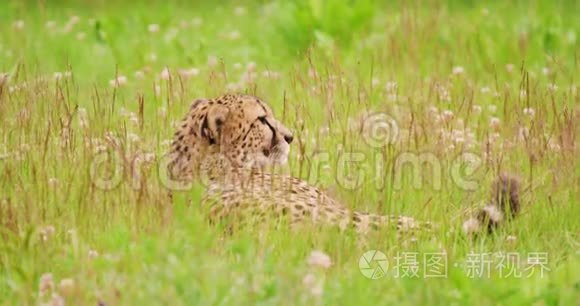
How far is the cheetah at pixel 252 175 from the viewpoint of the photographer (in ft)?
18.5

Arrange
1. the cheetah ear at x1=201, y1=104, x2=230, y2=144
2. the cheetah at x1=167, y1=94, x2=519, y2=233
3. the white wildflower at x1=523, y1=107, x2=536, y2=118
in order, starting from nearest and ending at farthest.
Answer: the cheetah at x1=167, y1=94, x2=519, y2=233 → the cheetah ear at x1=201, y1=104, x2=230, y2=144 → the white wildflower at x1=523, y1=107, x2=536, y2=118

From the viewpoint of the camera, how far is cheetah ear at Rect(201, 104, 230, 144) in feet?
20.1

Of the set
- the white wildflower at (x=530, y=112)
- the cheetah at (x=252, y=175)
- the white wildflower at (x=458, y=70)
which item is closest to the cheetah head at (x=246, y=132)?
the cheetah at (x=252, y=175)

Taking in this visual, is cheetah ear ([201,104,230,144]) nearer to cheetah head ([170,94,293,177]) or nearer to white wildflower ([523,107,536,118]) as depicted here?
cheetah head ([170,94,293,177])

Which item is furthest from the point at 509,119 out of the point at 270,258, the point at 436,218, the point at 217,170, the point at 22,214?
the point at 22,214

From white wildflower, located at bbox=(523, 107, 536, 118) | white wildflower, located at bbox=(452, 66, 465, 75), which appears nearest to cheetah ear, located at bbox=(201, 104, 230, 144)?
white wildflower, located at bbox=(523, 107, 536, 118)

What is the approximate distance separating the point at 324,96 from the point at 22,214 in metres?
2.60

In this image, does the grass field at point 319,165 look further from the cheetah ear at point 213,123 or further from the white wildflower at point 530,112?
the cheetah ear at point 213,123

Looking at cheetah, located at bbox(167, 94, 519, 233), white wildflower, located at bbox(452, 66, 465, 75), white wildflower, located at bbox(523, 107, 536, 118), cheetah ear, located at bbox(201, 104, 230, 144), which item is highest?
white wildflower, located at bbox(452, 66, 465, 75)

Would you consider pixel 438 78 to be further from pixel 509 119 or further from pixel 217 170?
pixel 217 170

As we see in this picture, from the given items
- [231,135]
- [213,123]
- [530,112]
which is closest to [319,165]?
[231,135]

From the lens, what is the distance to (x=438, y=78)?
8.70 meters

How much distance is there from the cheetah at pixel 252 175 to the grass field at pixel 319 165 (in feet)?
0.38

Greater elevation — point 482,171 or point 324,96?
point 324,96
